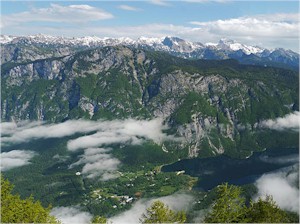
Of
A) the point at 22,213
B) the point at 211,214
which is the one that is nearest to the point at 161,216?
the point at 211,214

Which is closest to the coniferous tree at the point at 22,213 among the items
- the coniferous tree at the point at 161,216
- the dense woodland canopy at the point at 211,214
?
the dense woodland canopy at the point at 211,214

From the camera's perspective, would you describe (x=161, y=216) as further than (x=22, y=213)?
No

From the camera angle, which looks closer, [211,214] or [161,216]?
[161,216]

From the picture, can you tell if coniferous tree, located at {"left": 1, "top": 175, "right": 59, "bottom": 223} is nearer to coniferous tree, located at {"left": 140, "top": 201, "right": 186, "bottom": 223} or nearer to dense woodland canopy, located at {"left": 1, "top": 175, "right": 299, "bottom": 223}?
dense woodland canopy, located at {"left": 1, "top": 175, "right": 299, "bottom": 223}

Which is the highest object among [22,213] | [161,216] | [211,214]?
[161,216]

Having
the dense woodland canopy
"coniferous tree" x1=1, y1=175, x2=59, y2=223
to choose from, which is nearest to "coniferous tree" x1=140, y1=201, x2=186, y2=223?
the dense woodland canopy

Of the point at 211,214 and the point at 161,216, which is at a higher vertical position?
the point at 161,216

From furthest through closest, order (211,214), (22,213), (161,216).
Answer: (22,213) → (211,214) → (161,216)

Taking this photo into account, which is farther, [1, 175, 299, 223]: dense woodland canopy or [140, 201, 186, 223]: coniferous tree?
[1, 175, 299, 223]: dense woodland canopy

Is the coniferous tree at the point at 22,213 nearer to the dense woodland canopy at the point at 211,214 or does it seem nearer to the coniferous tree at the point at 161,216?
the dense woodland canopy at the point at 211,214

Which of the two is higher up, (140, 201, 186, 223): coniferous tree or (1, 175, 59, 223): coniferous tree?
(140, 201, 186, 223): coniferous tree

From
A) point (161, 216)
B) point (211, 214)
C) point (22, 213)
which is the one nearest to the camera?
point (161, 216)

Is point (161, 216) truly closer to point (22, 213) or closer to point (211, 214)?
point (211, 214)
